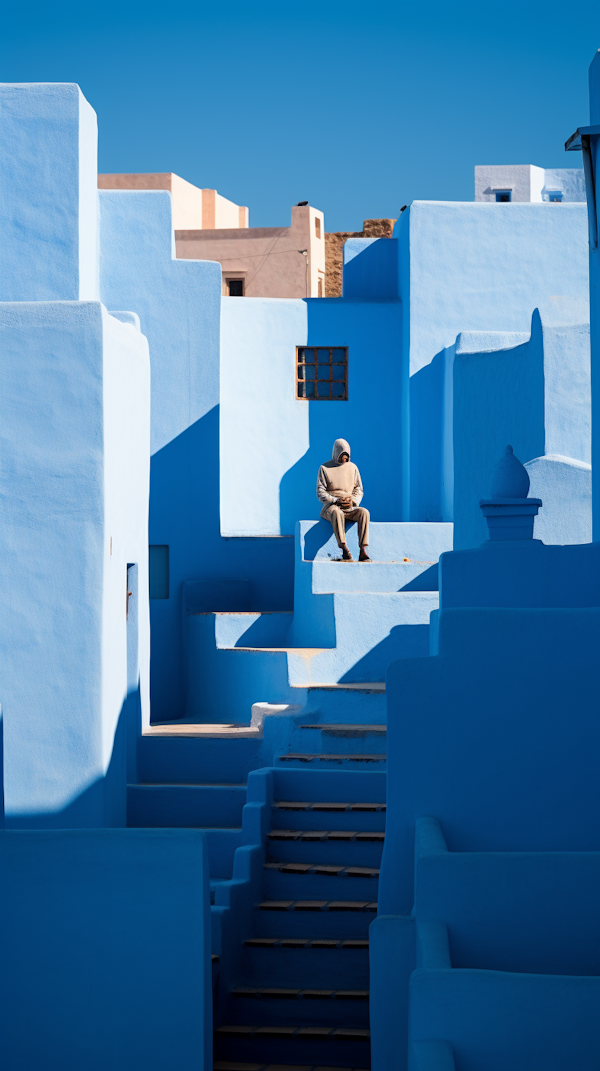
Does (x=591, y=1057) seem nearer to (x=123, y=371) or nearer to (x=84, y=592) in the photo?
(x=84, y=592)

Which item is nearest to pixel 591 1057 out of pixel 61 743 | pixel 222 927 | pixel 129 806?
pixel 222 927

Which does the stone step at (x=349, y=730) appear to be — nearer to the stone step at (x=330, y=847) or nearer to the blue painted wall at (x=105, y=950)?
the stone step at (x=330, y=847)

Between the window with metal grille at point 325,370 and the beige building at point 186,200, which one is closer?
the window with metal grille at point 325,370

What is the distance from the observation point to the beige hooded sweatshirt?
644 inches

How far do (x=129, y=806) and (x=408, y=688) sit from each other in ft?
21.6

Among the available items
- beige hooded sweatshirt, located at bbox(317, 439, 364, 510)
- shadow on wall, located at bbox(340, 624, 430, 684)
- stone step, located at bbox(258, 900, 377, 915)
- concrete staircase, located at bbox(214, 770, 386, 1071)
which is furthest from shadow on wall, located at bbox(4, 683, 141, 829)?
beige hooded sweatshirt, located at bbox(317, 439, 364, 510)

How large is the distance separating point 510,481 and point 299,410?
1071 cm

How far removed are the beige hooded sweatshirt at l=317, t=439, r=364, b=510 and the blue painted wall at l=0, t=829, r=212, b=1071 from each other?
31.6ft

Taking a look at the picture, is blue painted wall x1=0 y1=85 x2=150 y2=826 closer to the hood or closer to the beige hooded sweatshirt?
the beige hooded sweatshirt

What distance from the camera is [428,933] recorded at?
17.5 ft

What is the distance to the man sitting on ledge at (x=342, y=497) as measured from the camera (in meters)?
16.0

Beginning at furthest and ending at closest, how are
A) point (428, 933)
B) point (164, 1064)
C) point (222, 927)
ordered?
point (222, 927), point (164, 1064), point (428, 933)

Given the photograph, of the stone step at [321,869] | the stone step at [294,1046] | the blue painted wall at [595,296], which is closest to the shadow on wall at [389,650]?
the stone step at [321,869]

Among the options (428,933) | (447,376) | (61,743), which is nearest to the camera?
(428,933)
